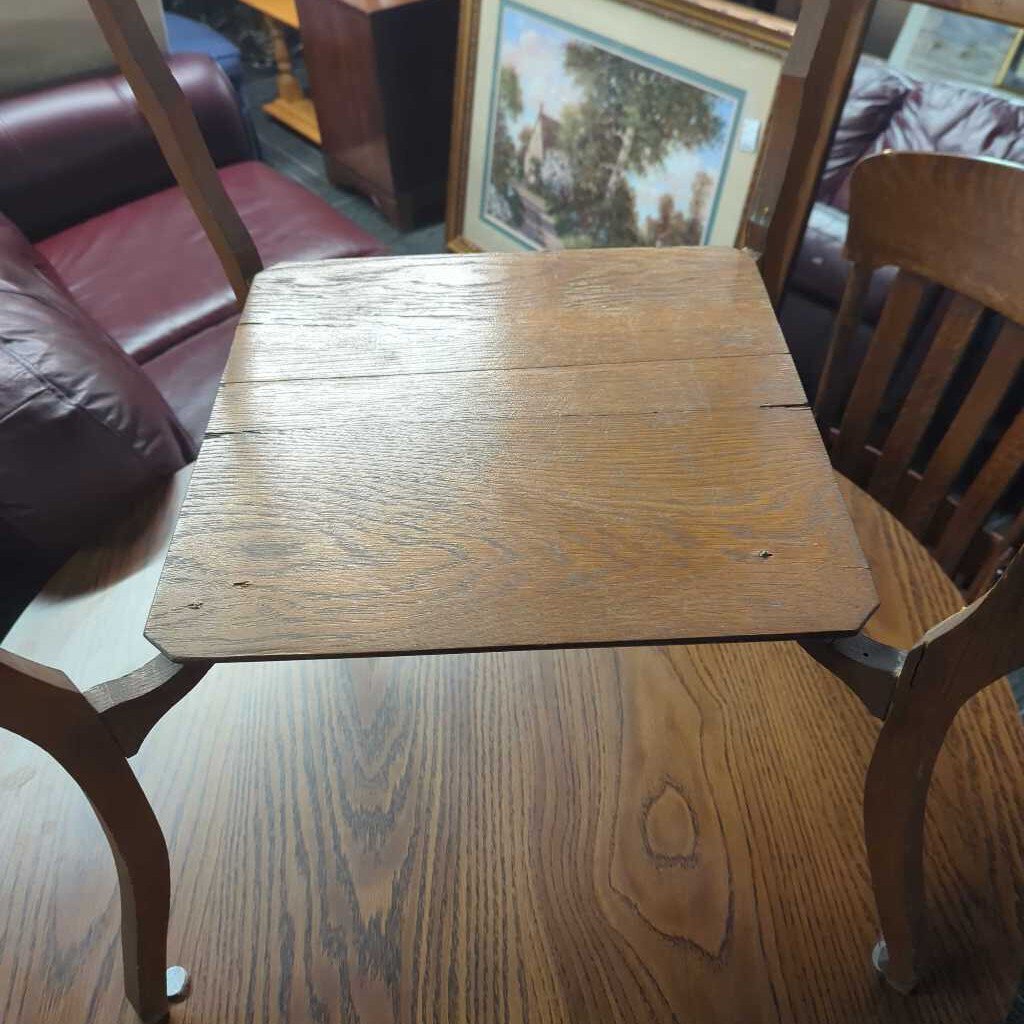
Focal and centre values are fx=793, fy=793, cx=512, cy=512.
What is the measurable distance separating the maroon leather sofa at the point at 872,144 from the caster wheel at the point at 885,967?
128cm

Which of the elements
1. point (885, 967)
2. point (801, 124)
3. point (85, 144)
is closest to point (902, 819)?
point (885, 967)

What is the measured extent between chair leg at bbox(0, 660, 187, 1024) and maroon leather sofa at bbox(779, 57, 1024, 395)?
1.53 metres

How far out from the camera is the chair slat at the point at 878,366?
34.2 inches

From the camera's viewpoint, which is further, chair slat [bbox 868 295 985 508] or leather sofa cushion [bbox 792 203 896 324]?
leather sofa cushion [bbox 792 203 896 324]

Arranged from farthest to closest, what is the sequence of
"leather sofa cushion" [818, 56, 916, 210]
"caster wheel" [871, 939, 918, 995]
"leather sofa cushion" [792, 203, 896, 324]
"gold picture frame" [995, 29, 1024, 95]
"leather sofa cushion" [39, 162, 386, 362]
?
"gold picture frame" [995, 29, 1024, 95] → "leather sofa cushion" [818, 56, 916, 210] → "leather sofa cushion" [792, 203, 896, 324] → "leather sofa cushion" [39, 162, 386, 362] → "caster wheel" [871, 939, 918, 995]

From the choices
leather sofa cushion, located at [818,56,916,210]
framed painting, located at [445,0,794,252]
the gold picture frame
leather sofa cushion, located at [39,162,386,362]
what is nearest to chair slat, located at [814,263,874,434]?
framed painting, located at [445,0,794,252]

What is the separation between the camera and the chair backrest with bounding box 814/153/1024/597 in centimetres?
75

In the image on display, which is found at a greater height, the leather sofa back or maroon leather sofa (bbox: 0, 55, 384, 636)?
the leather sofa back

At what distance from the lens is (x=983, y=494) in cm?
88

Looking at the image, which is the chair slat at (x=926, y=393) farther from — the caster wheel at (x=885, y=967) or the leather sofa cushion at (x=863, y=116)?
the leather sofa cushion at (x=863, y=116)

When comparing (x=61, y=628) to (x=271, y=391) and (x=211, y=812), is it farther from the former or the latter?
(x=271, y=391)

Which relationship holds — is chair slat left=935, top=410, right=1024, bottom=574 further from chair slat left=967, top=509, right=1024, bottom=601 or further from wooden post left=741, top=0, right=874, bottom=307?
wooden post left=741, top=0, right=874, bottom=307

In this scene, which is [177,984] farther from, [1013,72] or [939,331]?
[1013,72]

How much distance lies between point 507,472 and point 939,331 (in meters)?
0.53
